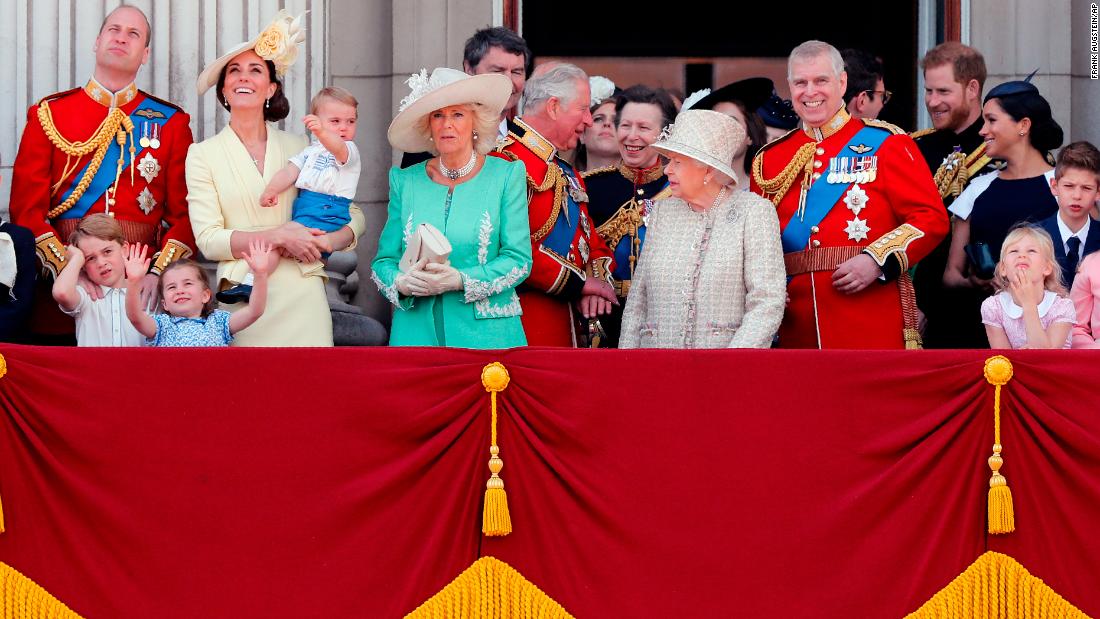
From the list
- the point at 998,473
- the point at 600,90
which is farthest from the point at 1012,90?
the point at 998,473

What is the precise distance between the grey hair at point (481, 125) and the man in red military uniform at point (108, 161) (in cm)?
97

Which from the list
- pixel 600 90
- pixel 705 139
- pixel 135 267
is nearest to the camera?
pixel 135 267

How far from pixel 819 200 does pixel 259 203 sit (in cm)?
203

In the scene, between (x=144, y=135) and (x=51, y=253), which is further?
(x=144, y=135)

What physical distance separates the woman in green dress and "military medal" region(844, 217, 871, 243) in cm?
119

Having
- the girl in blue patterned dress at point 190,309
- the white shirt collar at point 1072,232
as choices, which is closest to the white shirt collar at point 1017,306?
the white shirt collar at point 1072,232

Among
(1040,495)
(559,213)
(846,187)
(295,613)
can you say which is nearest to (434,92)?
(559,213)

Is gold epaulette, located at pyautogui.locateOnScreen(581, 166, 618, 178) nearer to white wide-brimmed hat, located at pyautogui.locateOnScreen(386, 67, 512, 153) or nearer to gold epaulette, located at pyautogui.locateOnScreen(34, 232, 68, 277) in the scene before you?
white wide-brimmed hat, located at pyautogui.locateOnScreen(386, 67, 512, 153)

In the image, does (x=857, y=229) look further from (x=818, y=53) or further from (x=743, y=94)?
(x=743, y=94)

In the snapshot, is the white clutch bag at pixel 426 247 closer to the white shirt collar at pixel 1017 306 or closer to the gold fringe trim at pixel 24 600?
the gold fringe trim at pixel 24 600

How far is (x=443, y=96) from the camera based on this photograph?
6.46 metres

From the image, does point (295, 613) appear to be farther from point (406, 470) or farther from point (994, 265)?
point (994, 265)

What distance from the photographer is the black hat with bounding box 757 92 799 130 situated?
780 cm

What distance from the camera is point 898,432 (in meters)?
5.36
